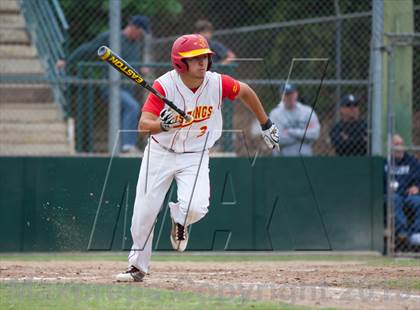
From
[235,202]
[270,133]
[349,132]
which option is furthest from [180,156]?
[349,132]

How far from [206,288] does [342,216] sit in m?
5.59

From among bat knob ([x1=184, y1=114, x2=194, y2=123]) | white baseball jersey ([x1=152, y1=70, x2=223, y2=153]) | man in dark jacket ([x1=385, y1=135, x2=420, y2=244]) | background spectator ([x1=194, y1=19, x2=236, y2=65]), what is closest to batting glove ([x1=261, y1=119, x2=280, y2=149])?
white baseball jersey ([x1=152, y1=70, x2=223, y2=153])

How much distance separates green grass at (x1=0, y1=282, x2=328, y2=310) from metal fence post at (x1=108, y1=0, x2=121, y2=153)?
4.65 metres

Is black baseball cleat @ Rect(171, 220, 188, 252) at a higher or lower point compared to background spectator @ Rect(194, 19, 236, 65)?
lower

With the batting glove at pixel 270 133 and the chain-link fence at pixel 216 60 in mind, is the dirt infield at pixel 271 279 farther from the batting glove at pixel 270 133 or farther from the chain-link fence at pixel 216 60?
the chain-link fence at pixel 216 60

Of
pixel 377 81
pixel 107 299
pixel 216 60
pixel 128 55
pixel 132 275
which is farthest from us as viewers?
pixel 216 60

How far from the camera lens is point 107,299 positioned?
22.6 ft

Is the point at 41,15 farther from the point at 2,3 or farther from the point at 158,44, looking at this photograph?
the point at 158,44

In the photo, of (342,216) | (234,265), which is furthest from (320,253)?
(234,265)

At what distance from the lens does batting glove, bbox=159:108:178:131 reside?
7.67m

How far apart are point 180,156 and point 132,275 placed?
1.09 meters

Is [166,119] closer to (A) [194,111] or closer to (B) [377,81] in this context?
(A) [194,111]

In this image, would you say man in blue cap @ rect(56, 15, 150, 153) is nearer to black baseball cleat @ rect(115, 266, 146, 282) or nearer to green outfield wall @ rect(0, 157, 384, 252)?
green outfield wall @ rect(0, 157, 384, 252)

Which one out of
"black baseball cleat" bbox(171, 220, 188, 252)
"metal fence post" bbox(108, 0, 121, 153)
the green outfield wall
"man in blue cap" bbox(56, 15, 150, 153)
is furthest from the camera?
"man in blue cap" bbox(56, 15, 150, 153)
